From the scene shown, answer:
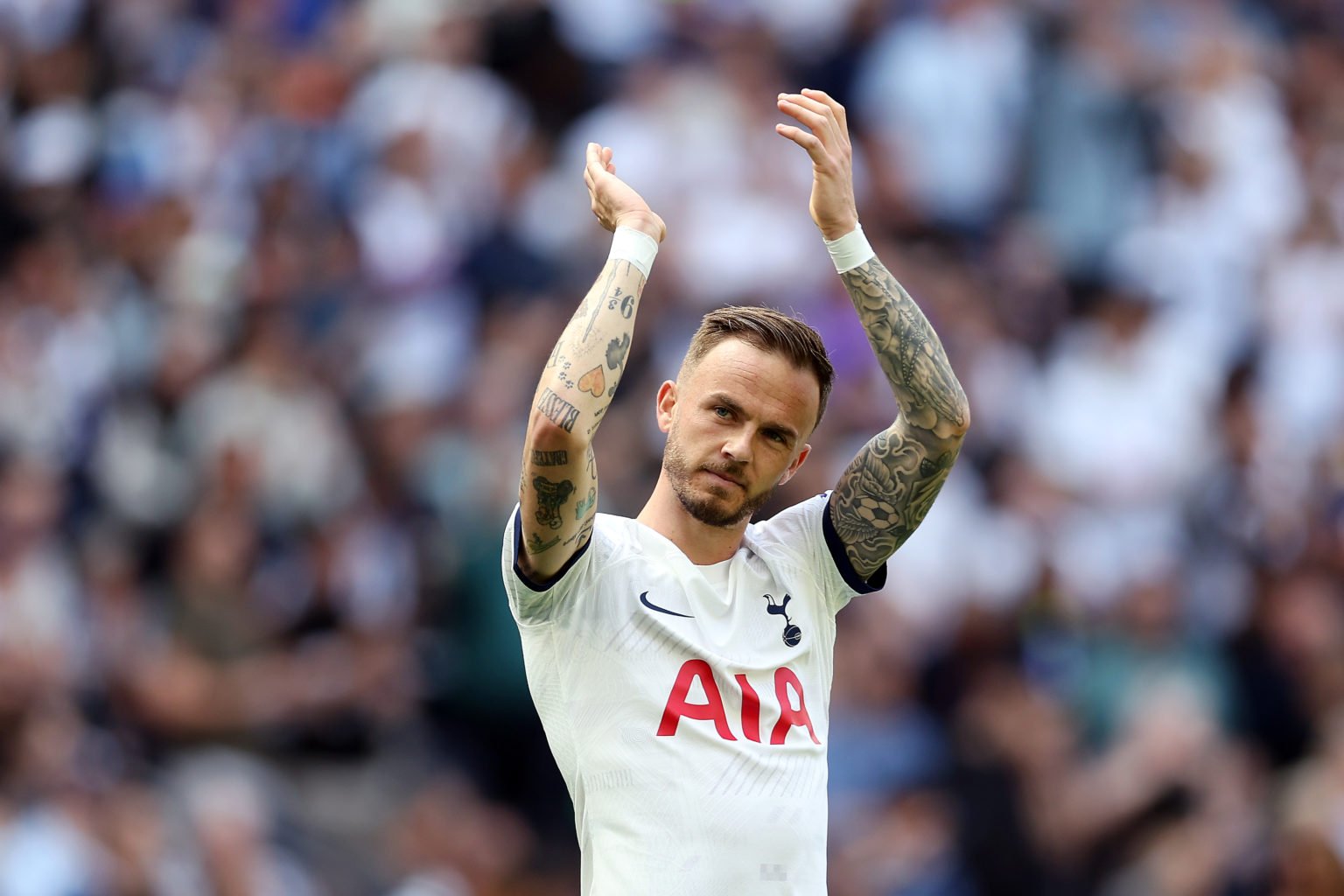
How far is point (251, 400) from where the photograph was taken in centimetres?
1120

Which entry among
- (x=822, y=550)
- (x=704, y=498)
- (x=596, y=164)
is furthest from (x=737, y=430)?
(x=596, y=164)

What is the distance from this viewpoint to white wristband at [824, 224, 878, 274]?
4.94 meters

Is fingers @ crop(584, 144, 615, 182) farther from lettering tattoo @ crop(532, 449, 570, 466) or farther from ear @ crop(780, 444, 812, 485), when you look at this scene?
ear @ crop(780, 444, 812, 485)

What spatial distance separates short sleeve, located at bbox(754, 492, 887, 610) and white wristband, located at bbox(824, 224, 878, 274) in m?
0.64

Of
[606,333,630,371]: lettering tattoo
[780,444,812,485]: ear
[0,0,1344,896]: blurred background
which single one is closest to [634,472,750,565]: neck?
[780,444,812,485]: ear

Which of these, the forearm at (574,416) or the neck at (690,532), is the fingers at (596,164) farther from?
the neck at (690,532)

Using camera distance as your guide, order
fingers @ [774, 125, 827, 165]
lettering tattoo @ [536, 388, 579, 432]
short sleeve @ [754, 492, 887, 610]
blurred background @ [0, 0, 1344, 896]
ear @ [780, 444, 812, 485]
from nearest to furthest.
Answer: lettering tattoo @ [536, 388, 579, 432]
fingers @ [774, 125, 827, 165]
ear @ [780, 444, 812, 485]
short sleeve @ [754, 492, 887, 610]
blurred background @ [0, 0, 1344, 896]

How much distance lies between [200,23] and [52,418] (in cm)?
399

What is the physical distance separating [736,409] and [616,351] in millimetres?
381

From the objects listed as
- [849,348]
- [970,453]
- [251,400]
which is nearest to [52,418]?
[251,400]

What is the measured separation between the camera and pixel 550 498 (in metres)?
4.50

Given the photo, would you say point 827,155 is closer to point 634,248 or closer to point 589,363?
point 634,248

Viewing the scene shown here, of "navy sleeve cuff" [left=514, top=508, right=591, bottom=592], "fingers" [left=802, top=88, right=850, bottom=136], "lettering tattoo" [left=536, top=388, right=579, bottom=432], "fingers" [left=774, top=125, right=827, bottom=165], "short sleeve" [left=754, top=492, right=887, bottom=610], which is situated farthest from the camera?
"short sleeve" [left=754, top=492, right=887, bottom=610]

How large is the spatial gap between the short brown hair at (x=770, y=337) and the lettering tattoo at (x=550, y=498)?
0.64m
